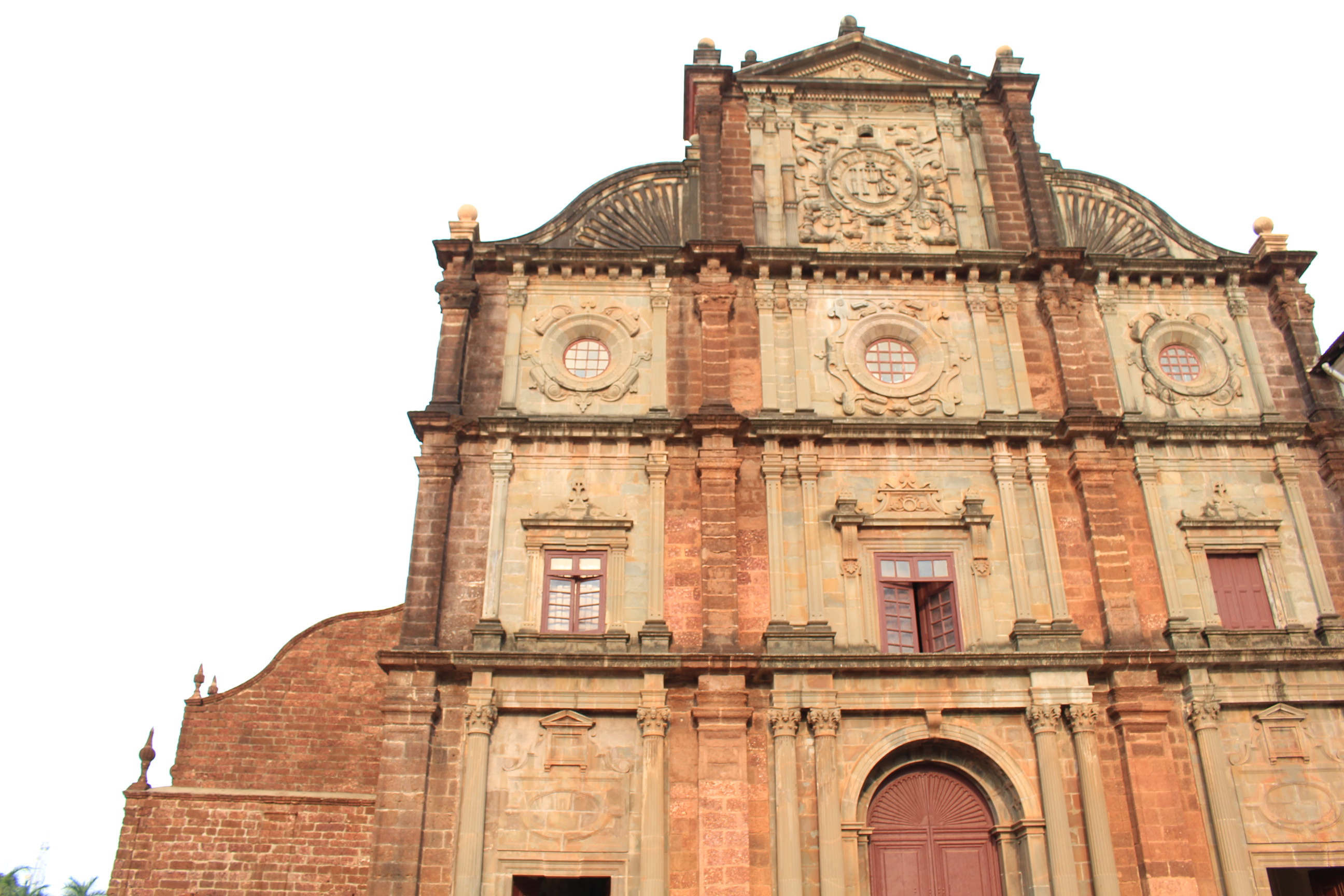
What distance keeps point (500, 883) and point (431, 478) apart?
22.6ft

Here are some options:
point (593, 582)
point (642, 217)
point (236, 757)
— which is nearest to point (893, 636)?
point (593, 582)

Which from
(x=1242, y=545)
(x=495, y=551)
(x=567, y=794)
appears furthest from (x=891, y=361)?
(x=567, y=794)

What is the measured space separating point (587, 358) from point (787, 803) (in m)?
9.12

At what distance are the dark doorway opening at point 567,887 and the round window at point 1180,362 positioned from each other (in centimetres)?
1433

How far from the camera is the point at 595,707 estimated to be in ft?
55.2

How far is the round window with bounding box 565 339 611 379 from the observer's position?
20312 mm

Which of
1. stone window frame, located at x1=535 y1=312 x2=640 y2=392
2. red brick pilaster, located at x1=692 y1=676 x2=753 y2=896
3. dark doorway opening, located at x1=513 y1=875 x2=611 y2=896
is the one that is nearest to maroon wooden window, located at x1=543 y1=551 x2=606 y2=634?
red brick pilaster, located at x1=692 y1=676 x2=753 y2=896

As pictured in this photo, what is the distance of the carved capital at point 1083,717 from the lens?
16.7 meters

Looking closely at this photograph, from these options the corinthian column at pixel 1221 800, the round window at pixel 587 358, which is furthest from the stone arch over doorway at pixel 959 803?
the round window at pixel 587 358

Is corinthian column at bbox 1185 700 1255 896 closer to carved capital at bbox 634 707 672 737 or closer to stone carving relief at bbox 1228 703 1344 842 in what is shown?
stone carving relief at bbox 1228 703 1344 842

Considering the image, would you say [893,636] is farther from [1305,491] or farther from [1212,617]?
[1305,491]

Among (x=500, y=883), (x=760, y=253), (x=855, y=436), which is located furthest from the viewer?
(x=760, y=253)

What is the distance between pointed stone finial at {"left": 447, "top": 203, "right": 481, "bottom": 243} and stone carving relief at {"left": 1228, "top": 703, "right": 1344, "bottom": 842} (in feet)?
54.3

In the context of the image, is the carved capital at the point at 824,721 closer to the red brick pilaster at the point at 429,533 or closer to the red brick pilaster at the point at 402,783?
the red brick pilaster at the point at 402,783
